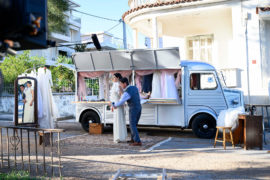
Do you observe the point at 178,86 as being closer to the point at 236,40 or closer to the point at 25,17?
the point at 236,40

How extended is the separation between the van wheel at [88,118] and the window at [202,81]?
3.77 m

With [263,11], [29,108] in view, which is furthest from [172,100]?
[263,11]

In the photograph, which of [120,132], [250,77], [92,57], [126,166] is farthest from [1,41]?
[250,77]

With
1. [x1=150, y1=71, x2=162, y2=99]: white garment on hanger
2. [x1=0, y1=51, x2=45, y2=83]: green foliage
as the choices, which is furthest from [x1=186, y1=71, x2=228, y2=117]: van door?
[x1=0, y1=51, x2=45, y2=83]: green foliage

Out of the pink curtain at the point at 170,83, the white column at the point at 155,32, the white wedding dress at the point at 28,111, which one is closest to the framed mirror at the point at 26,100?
the white wedding dress at the point at 28,111

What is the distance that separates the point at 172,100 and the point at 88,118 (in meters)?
3.38

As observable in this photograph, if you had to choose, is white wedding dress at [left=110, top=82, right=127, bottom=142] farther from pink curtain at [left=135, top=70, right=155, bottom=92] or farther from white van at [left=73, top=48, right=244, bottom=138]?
Result: pink curtain at [left=135, top=70, right=155, bottom=92]

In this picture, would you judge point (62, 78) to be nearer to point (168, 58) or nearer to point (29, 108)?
point (29, 108)

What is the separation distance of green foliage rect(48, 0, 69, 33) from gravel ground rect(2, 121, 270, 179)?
733 cm

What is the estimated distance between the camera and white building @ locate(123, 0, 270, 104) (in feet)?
42.2

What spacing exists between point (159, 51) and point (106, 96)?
304cm

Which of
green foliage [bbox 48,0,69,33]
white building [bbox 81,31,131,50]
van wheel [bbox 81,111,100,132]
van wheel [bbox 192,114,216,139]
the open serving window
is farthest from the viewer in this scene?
white building [bbox 81,31,131,50]

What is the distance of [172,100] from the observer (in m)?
10.2

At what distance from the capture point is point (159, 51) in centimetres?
1020
